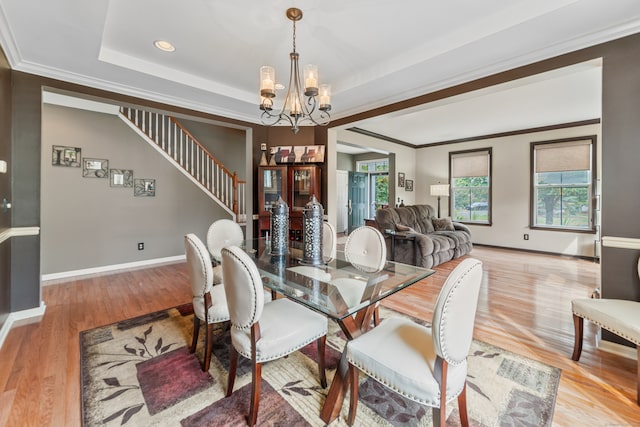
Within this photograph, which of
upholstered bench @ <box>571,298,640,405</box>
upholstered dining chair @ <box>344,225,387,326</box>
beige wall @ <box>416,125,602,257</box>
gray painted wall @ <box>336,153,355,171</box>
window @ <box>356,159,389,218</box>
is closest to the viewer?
upholstered bench @ <box>571,298,640,405</box>

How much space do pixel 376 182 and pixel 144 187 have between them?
6.42 meters

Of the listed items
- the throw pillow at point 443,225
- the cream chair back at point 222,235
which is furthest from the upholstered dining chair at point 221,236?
the throw pillow at point 443,225

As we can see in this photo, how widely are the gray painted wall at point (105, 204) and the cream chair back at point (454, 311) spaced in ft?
16.6

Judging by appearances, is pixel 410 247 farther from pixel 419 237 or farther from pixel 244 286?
pixel 244 286

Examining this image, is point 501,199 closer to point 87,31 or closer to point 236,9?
point 236,9

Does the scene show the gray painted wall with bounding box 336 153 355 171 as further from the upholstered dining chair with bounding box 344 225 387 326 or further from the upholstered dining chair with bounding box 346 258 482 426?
the upholstered dining chair with bounding box 346 258 482 426

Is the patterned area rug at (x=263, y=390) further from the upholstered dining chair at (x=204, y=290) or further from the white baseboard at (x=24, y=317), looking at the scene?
the white baseboard at (x=24, y=317)

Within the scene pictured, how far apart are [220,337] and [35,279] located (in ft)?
6.93

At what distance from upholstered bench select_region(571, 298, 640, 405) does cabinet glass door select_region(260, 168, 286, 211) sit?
3.53 m

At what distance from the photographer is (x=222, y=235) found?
9.76ft

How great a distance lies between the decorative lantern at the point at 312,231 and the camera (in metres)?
2.09

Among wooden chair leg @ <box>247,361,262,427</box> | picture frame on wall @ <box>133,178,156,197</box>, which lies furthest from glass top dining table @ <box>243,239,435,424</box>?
picture frame on wall @ <box>133,178,156,197</box>

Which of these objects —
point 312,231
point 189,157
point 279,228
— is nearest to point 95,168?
point 189,157

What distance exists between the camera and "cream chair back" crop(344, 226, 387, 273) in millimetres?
2250
